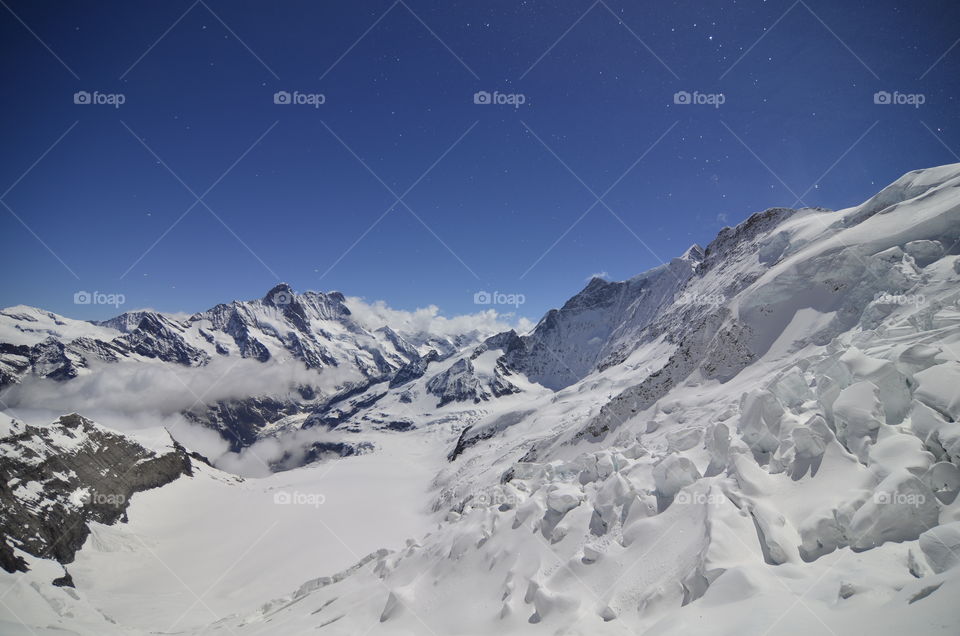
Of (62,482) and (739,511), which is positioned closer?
Result: (739,511)

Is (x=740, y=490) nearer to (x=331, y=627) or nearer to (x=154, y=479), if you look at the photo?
(x=331, y=627)

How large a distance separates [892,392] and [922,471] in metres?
2.97

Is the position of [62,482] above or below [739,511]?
above

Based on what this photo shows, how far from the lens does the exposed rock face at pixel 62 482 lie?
138ft

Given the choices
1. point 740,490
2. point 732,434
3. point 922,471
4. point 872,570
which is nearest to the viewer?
point 872,570

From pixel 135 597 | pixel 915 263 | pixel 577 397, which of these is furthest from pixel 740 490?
pixel 577 397

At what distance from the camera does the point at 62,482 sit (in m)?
50.1

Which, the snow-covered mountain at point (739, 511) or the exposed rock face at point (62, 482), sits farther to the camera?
the exposed rock face at point (62, 482)

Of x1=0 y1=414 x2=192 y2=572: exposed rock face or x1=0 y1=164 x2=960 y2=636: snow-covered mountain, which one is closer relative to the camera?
x1=0 y1=164 x2=960 y2=636: snow-covered mountain

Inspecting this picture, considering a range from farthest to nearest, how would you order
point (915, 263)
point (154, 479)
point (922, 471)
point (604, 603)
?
point (154, 479)
point (915, 263)
point (604, 603)
point (922, 471)

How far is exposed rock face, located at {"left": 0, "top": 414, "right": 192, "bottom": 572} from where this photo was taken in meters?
42.0

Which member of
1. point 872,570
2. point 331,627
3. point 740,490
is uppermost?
point 740,490

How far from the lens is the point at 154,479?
220 ft

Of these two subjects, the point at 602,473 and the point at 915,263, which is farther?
the point at 915,263
